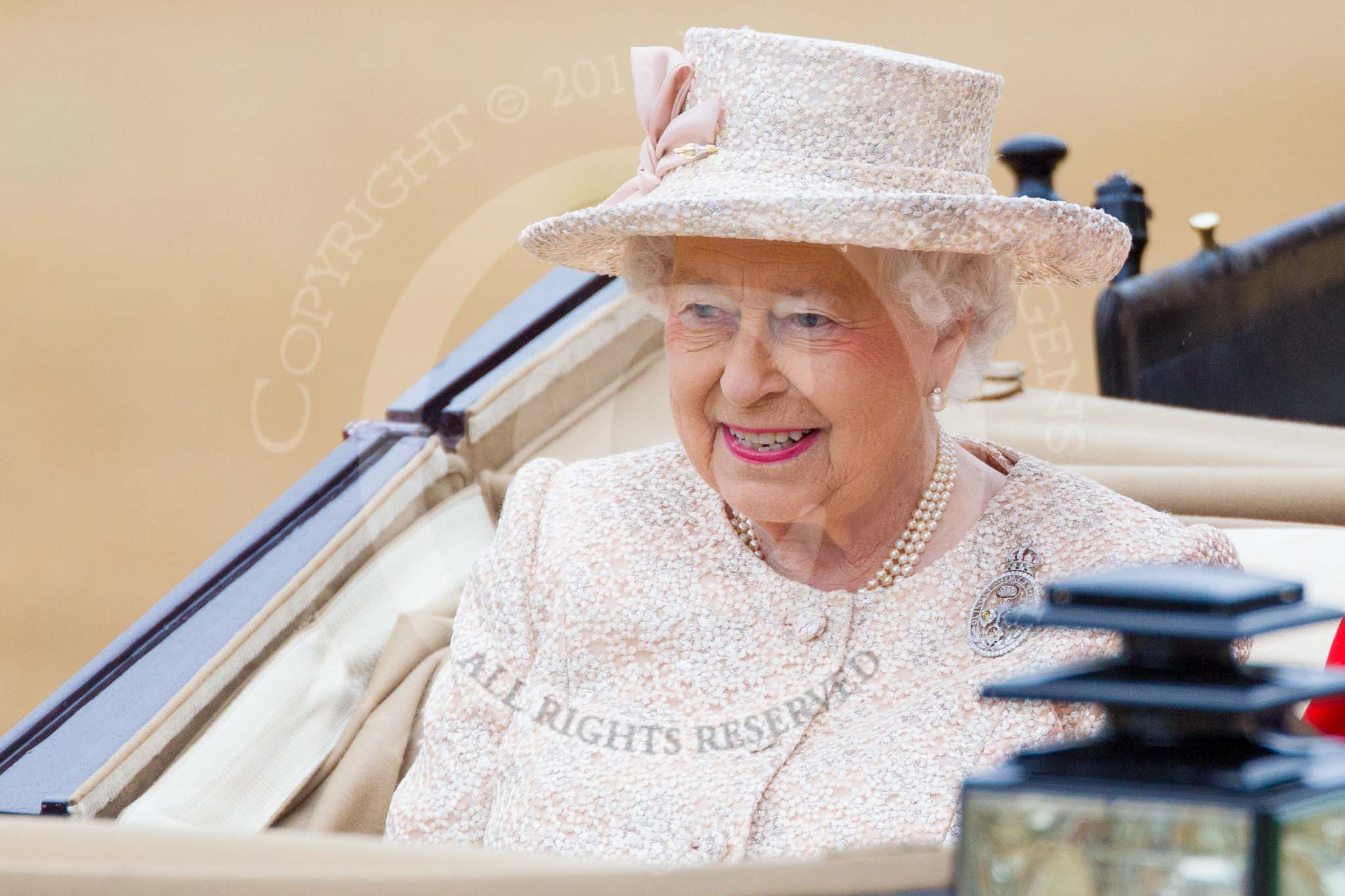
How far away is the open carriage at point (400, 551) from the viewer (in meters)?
2.15

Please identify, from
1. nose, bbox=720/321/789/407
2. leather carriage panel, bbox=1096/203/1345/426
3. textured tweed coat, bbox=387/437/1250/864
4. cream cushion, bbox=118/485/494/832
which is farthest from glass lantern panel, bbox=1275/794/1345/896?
leather carriage panel, bbox=1096/203/1345/426

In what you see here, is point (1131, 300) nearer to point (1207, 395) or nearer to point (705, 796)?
point (1207, 395)

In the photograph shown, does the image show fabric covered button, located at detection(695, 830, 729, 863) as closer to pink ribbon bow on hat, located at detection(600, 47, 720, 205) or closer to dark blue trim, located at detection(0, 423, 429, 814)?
pink ribbon bow on hat, located at detection(600, 47, 720, 205)

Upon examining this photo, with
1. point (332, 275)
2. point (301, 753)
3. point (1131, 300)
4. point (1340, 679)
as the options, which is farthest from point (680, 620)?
point (332, 275)

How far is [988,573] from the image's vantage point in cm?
182

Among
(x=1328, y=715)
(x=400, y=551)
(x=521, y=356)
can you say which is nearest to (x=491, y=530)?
(x=400, y=551)

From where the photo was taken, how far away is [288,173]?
7.50m

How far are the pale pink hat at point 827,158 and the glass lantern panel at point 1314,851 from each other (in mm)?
1062

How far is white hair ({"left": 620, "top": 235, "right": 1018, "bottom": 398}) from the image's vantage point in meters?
1.76

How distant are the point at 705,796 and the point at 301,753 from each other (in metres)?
0.79

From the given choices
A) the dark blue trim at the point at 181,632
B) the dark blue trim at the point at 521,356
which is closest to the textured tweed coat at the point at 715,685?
the dark blue trim at the point at 181,632

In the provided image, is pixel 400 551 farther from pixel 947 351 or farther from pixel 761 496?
pixel 947 351

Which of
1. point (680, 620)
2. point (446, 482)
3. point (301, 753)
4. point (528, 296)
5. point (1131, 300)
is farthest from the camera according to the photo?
point (1131, 300)

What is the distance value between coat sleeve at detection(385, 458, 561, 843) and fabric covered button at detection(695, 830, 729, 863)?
1.00 ft
